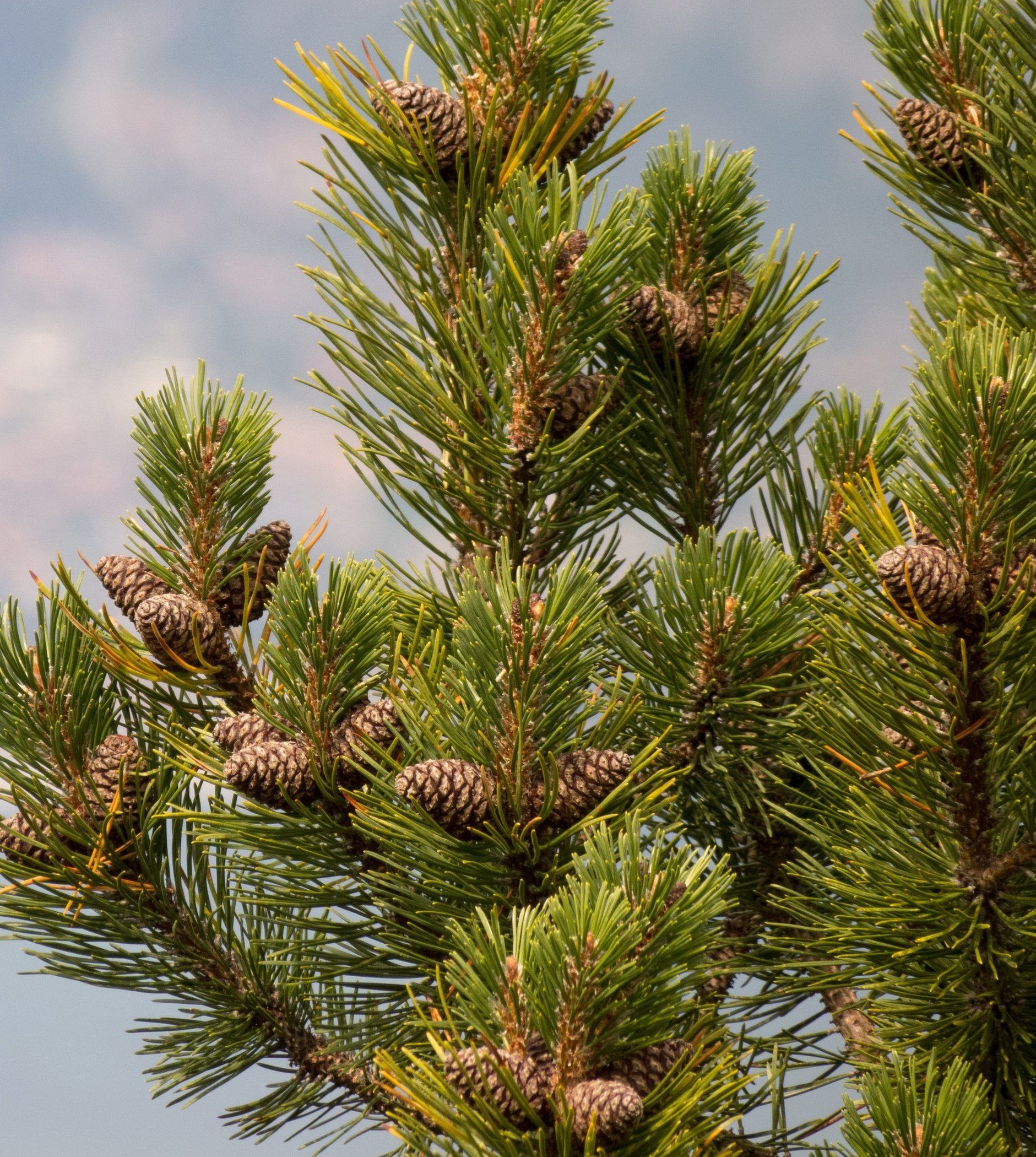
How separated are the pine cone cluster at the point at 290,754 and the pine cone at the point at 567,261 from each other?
432mm

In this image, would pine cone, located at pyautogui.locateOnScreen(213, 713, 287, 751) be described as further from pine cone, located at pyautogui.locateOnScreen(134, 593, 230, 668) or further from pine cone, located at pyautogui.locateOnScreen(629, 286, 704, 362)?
pine cone, located at pyautogui.locateOnScreen(629, 286, 704, 362)

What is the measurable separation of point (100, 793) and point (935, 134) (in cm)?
126

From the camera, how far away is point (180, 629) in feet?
4.34

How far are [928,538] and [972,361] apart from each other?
186 millimetres

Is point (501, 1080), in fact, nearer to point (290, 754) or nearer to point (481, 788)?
point (481, 788)

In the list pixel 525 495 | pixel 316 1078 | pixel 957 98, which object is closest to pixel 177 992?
pixel 316 1078

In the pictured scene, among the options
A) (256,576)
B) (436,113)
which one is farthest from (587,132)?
(256,576)

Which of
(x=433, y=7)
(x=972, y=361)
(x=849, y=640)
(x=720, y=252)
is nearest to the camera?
(x=972, y=361)

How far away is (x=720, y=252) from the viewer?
5.40 ft

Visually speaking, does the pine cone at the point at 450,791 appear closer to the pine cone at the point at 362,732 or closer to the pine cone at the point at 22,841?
the pine cone at the point at 362,732

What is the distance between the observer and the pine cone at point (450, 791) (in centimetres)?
105

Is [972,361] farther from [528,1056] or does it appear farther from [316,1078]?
[316,1078]

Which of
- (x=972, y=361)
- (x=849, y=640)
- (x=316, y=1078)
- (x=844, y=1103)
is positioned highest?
(x=972, y=361)

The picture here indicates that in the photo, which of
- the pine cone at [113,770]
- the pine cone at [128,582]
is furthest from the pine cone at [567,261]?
the pine cone at [113,770]
